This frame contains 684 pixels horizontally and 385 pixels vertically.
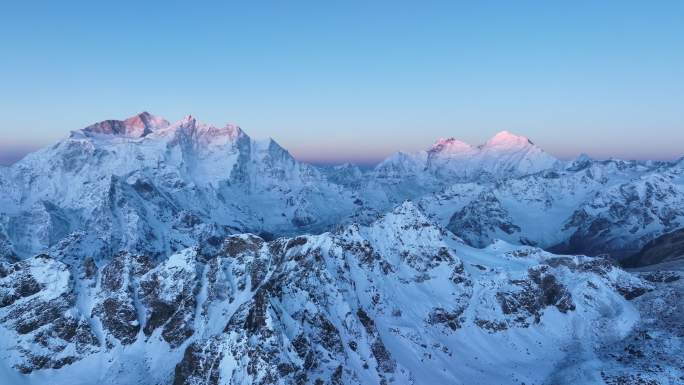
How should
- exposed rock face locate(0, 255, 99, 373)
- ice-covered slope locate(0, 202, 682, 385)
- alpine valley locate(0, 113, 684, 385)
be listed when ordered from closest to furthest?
ice-covered slope locate(0, 202, 682, 385) < alpine valley locate(0, 113, 684, 385) < exposed rock face locate(0, 255, 99, 373)

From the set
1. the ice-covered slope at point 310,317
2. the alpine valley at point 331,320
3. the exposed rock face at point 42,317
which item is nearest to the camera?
the ice-covered slope at point 310,317

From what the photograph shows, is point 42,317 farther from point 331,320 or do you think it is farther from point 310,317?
point 331,320

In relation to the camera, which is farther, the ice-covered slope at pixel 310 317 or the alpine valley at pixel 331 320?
the alpine valley at pixel 331 320

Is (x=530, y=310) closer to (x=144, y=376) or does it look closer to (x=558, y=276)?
(x=558, y=276)

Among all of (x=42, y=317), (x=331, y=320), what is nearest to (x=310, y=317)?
(x=331, y=320)

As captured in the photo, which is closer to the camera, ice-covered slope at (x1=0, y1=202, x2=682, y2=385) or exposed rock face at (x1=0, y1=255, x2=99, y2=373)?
ice-covered slope at (x1=0, y1=202, x2=682, y2=385)

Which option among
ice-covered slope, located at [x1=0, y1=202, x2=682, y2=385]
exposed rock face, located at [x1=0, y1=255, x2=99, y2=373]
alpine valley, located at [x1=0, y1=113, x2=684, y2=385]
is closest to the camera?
ice-covered slope, located at [x1=0, y1=202, x2=682, y2=385]

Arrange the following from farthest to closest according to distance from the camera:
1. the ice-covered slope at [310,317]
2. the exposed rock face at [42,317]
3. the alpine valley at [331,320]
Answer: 1. the exposed rock face at [42,317]
2. the alpine valley at [331,320]
3. the ice-covered slope at [310,317]

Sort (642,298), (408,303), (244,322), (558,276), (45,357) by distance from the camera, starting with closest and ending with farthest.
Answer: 1. (244,322)
2. (45,357)
3. (408,303)
4. (642,298)
5. (558,276)

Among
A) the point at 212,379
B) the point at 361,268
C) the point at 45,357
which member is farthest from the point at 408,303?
the point at 45,357
